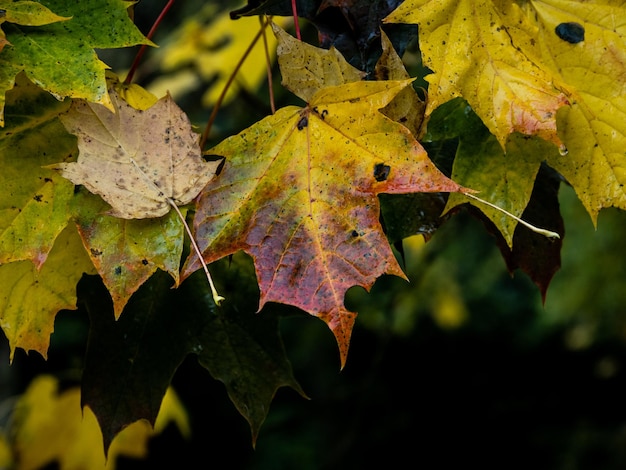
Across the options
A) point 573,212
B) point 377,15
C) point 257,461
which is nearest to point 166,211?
point 377,15

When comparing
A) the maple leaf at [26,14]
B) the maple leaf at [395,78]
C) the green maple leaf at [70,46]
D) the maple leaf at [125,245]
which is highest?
the maple leaf at [26,14]

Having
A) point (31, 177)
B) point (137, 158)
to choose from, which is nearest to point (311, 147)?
point (137, 158)

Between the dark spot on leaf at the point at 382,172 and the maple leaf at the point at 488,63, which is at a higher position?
the maple leaf at the point at 488,63

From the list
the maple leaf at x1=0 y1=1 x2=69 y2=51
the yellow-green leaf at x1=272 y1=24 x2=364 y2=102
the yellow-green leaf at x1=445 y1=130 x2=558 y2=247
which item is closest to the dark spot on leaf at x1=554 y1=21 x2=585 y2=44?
the yellow-green leaf at x1=445 y1=130 x2=558 y2=247

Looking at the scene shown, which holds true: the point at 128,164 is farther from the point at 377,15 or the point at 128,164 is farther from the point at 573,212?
the point at 573,212

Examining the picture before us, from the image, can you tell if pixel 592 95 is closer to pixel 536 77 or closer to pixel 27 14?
pixel 536 77

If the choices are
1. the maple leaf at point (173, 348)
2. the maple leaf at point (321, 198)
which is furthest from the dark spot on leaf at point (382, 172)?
the maple leaf at point (173, 348)

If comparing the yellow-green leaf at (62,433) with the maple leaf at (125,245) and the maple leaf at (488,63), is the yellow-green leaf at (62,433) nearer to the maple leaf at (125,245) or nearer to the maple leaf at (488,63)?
the maple leaf at (125,245)
